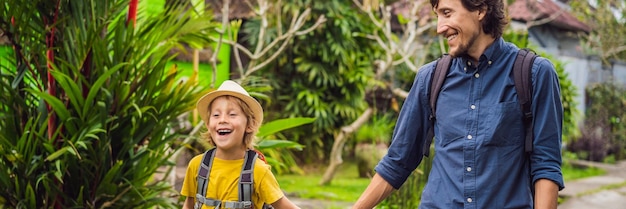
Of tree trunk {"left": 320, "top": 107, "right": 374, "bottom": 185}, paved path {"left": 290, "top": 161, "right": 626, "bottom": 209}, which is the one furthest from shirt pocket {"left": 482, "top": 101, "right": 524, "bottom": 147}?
tree trunk {"left": 320, "top": 107, "right": 374, "bottom": 185}

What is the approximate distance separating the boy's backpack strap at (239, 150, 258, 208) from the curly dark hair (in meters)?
0.87

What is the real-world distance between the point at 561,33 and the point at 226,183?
15.3 meters

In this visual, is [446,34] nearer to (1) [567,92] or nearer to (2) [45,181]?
(2) [45,181]

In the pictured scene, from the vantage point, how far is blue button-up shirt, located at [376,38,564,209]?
279 cm

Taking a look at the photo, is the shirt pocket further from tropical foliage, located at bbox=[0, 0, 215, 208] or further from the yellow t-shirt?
tropical foliage, located at bbox=[0, 0, 215, 208]

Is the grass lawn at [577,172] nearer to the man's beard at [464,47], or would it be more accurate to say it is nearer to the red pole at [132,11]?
the red pole at [132,11]

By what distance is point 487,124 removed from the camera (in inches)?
112

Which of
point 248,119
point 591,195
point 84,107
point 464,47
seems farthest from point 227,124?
point 591,195

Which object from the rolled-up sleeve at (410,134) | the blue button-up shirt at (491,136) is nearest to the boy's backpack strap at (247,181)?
the rolled-up sleeve at (410,134)

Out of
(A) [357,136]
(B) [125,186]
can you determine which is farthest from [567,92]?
(B) [125,186]

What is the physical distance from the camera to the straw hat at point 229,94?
10.3 ft

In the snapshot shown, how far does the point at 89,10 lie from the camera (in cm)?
491

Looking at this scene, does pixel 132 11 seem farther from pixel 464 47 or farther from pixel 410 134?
pixel 464 47

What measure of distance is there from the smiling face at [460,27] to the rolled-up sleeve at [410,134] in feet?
0.68
